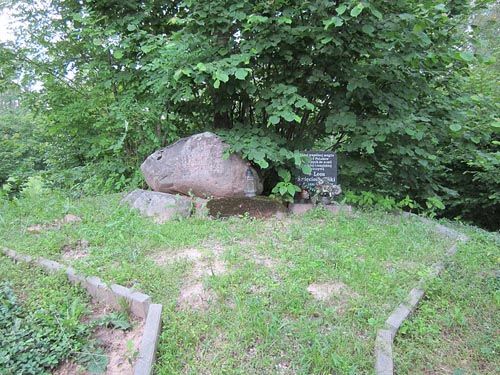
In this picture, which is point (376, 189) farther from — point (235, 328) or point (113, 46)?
point (113, 46)

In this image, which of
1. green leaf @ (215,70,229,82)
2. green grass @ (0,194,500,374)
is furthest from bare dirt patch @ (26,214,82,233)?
green leaf @ (215,70,229,82)

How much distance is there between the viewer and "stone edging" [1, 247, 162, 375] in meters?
1.85

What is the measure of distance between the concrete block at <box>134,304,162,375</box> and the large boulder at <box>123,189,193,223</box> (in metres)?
1.94

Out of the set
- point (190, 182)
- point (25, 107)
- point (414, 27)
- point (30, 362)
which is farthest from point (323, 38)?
point (25, 107)

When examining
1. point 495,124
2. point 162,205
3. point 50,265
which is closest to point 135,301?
point 50,265

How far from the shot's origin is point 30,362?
1832mm

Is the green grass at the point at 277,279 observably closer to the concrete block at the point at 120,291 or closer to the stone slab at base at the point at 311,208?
the concrete block at the point at 120,291

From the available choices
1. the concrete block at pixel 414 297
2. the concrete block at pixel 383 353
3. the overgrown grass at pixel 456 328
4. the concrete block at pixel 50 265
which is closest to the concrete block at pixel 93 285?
the concrete block at pixel 50 265

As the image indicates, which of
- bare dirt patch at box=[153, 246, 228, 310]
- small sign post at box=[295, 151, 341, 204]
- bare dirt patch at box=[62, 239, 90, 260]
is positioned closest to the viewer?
bare dirt patch at box=[153, 246, 228, 310]

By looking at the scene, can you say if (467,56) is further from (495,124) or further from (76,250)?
(76,250)

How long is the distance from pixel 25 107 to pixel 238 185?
3884 millimetres

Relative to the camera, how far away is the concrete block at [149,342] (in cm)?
179

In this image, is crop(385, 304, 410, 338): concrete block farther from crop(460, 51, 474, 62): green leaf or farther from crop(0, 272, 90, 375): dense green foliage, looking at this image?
crop(460, 51, 474, 62): green leaf

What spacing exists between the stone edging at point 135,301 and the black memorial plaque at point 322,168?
2835 mm
